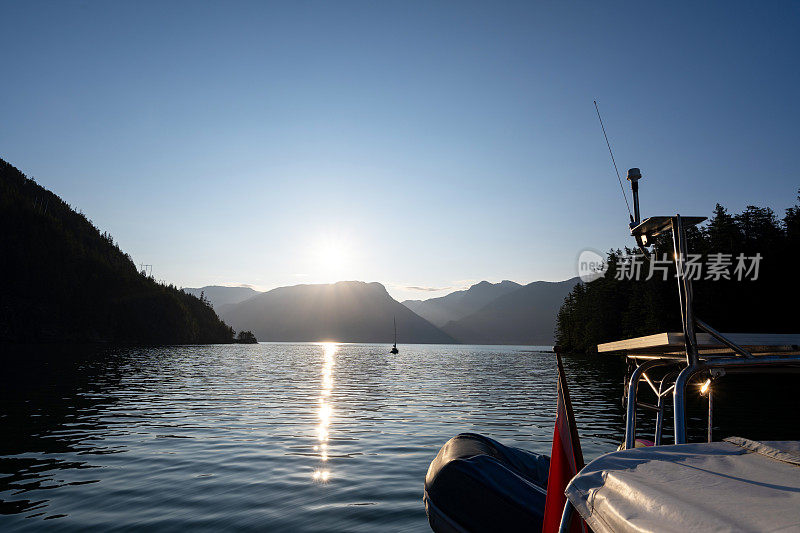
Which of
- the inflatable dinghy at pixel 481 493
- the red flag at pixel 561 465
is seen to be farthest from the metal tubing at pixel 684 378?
the inflatable dinghy at pixel 481 493

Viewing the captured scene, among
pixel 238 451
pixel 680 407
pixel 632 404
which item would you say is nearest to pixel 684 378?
pixel 680 407

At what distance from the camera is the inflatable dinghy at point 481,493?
203 inches

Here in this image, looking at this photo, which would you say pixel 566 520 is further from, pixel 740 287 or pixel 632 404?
pixel 740 287

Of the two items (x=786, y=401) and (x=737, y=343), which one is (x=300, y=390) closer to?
(x=786, y=401)

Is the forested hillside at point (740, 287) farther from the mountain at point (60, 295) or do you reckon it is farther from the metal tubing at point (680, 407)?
the mountain at point (60, 295)

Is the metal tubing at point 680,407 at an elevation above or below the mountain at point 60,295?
below

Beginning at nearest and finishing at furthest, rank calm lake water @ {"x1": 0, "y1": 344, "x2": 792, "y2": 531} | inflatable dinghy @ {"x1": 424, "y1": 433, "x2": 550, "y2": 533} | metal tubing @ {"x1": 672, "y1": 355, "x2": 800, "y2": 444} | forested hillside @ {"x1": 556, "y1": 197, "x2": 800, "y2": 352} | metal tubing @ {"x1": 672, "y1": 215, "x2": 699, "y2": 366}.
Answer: metal tubing @ {"x1": 672, "y1": 355, "x2": 800, "y2": 444} → metal tubing @ {"x1": 672, "y1": 215, "x2": 699, "y2": 366} → inflatable dinghy @ {"x1": 424, "y1": 433, "x2": 550, "y2": 533} → calm lake water @ {"x1": 0, "y1": 344, "x2": 792, "y2": 531} → forested hillside @ {"x1": 556, "y1": 197, "x2": 800, "y2": 352}

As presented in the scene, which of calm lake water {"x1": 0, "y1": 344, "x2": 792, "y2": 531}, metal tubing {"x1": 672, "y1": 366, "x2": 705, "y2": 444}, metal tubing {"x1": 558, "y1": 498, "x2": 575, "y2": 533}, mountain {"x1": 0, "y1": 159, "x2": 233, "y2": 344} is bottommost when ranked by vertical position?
calm lake water {"x1": 0, "y1": 344, "x2": 792, "y2": 531}

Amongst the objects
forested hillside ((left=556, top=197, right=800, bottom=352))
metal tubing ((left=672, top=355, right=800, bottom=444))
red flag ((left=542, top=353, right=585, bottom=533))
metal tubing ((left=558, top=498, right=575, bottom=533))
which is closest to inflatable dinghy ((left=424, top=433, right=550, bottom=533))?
red flag ((left=542, top=353, right=585, bottom=533))

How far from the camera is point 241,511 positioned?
28.9 ft

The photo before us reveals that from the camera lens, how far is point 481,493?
5512 mm

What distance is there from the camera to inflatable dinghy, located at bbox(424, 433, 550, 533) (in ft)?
16.9

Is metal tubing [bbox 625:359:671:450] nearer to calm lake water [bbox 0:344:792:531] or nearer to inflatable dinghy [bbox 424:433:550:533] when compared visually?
inflatable dinghy [bbox 424:433:550:533]

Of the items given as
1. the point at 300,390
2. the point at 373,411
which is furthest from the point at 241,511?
the point at 300,390
